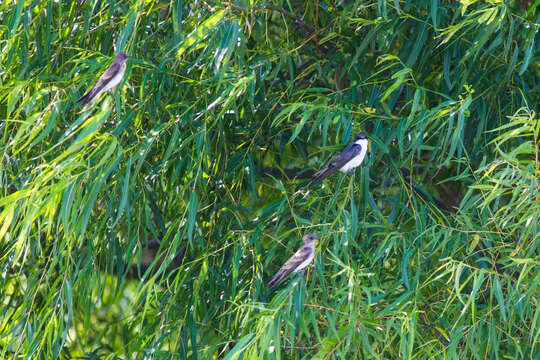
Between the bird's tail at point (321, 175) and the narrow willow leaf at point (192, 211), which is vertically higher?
the narrow willow leaf at point (192, 211)

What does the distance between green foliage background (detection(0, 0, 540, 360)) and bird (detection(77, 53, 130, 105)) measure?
33 millimetres

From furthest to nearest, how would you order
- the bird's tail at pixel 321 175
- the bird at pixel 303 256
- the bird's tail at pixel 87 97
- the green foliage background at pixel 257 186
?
the bird's tail at pixel 321 175, the bird's tail at pixel 87 97, the bird at pixel 303 256, the green foliage background at pixel 257 186

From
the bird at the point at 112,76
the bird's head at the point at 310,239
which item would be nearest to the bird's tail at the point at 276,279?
the bird's head at the point at 310,239

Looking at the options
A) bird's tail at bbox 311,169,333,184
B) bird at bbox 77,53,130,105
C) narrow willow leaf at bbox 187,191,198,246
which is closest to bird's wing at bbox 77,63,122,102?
bird at bbox 77,53,130,105

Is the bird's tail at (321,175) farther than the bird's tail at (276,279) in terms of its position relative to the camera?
Yes

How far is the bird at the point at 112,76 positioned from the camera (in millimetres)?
3129

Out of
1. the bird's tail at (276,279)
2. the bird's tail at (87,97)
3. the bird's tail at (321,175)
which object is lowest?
the bird's tail at (276,279)

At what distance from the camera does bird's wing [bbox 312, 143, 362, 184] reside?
326 cm

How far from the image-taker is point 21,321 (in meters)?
3.31

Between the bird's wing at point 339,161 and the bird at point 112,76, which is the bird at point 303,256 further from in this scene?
the bird at point 112,76

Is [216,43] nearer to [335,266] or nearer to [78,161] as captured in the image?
[78,161]

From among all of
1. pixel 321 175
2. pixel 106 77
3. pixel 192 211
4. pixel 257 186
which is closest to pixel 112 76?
pixel 106 77

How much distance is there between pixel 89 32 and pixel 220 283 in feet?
4.32

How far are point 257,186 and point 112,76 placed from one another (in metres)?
1.07
